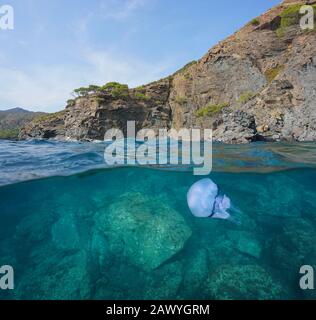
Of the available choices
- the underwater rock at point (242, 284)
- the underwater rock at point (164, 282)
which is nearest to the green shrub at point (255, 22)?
the underwater rock at point (242, 284)

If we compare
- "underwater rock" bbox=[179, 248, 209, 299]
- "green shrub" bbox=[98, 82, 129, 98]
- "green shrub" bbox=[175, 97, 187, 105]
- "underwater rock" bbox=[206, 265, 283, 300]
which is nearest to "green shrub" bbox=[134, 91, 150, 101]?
→ "green shrub" bbox=[98, 82, 129, 98]

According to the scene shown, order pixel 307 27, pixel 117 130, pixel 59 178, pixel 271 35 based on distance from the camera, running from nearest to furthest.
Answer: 1. pixel 59 178
2. pixel 307 27
3. pixel 271 35
4. pixel 117 130

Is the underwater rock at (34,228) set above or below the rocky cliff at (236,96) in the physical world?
below

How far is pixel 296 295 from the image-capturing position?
174 inches

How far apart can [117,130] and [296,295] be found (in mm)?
43051

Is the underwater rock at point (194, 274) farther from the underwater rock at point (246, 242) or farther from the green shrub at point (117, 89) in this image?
the green shrub at point (117, 89)

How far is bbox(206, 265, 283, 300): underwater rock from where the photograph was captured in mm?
4316

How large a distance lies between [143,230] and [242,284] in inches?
89.3

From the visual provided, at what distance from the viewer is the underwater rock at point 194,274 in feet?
14.7

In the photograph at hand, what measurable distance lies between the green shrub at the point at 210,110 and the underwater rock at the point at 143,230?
34.0 metres

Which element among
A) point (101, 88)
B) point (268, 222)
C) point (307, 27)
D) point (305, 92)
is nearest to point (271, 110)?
point (305, 92)

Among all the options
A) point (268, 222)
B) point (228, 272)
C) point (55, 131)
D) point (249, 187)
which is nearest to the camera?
point (228, 272)

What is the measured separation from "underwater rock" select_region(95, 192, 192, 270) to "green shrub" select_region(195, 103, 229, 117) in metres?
34.0

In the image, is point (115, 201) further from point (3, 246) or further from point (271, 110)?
point (271, 110)
